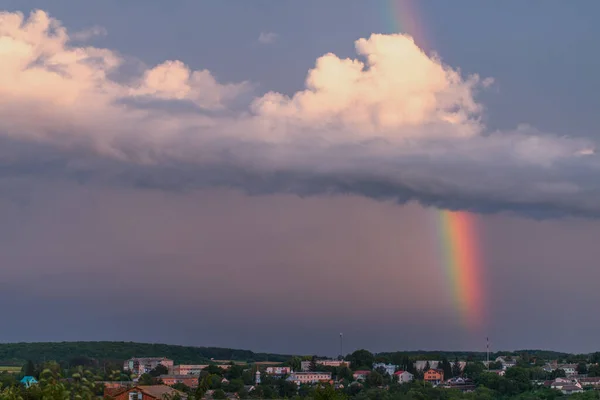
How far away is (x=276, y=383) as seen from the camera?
411 feet

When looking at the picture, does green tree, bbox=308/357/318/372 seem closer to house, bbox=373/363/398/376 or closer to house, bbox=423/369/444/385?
house, bbox=373/363/398/376

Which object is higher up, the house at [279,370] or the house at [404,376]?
the house at [279,370]

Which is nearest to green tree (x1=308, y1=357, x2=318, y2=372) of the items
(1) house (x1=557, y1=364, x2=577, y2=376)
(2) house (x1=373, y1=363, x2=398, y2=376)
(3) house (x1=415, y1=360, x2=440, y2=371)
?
(2) house (x1=373, y1=363, x2=398, y2=376)

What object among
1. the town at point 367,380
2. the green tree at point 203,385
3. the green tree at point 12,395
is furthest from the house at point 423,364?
the green tree at point 12,395

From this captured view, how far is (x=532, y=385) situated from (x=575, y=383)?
22.7 ft

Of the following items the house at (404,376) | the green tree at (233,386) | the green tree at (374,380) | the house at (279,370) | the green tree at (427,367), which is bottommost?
the green tree at (233,386)

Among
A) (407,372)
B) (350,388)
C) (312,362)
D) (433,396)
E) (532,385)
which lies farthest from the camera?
(312,362)

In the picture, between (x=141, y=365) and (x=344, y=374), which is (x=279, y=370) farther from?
(x=141, y=365)

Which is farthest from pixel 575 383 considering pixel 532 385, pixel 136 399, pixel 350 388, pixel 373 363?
pixel 136 399

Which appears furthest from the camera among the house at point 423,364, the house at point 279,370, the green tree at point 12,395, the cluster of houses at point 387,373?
the house at point 423,364

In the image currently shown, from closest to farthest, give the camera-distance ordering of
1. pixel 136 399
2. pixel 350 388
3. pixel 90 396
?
pixel 90 396 → pixel 136 399 → pixel 350 388

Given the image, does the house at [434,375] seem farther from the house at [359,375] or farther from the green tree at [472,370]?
the house at [359,375]

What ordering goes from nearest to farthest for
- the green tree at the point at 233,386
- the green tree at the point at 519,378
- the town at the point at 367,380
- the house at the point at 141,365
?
the town at the point at 367,380 → the green tree at the point at 233,386 → the green tree at the point at 519,378 → the house at the point at 141,365

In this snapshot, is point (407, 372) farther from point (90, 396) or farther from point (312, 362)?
point (90, 396)
